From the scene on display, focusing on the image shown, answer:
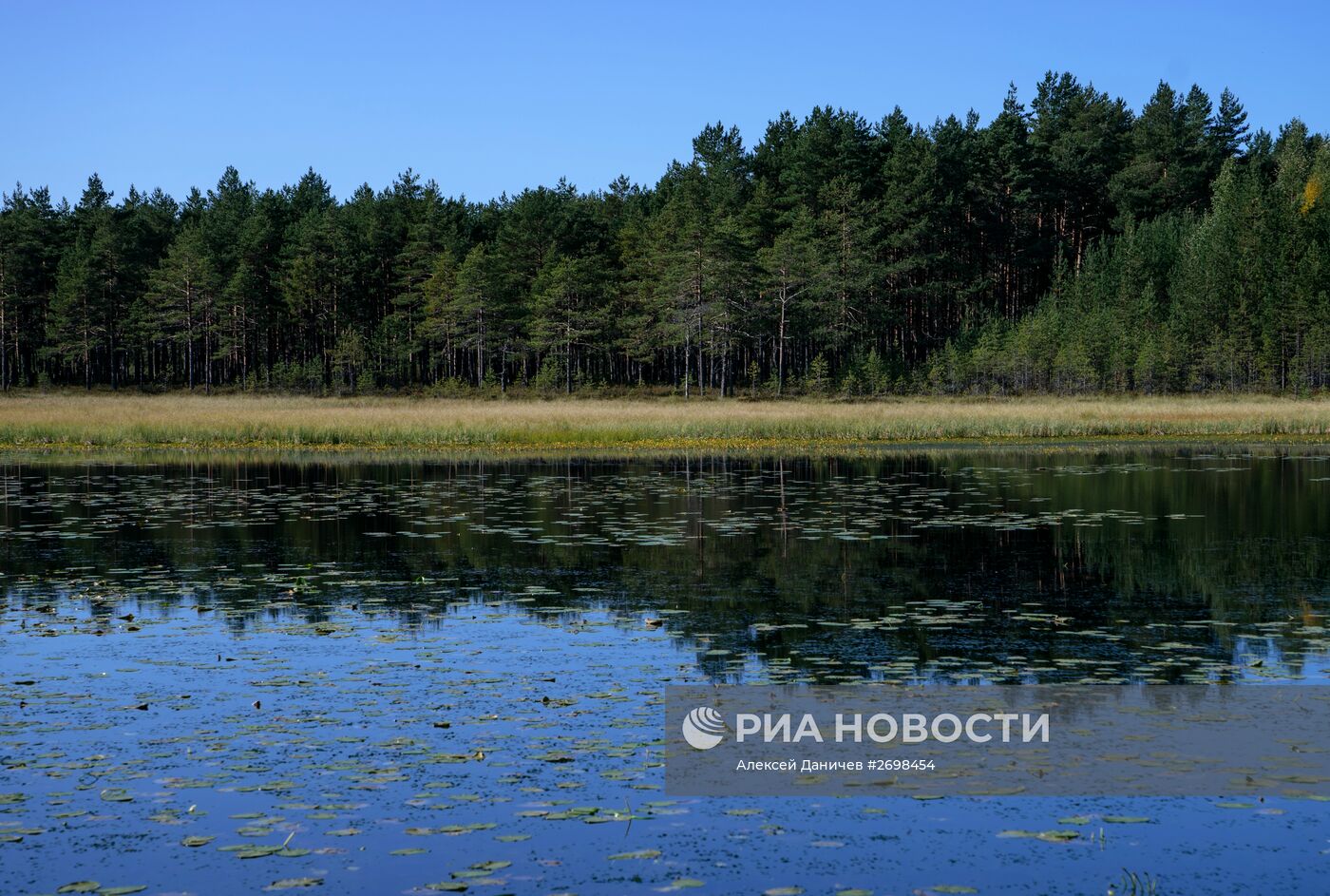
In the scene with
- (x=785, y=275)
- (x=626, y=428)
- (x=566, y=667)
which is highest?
(x=785, y=275)

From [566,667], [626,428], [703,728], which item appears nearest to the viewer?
[703,728]

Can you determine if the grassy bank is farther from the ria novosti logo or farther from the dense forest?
the ria novosti logo

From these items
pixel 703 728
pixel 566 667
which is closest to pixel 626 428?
pixel 566 667

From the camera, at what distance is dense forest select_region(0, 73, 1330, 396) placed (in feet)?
286

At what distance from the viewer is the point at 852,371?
302ft

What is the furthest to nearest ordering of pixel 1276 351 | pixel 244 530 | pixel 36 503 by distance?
pixel 1276 351
pixel 36 503
pixel 244 530

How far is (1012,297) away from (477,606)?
101927 mm

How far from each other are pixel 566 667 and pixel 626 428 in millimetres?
39792

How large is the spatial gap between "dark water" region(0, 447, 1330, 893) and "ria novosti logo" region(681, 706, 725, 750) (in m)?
0.29

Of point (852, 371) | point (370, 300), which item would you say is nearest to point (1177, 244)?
point (852, 371)

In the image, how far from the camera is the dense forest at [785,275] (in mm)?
87062

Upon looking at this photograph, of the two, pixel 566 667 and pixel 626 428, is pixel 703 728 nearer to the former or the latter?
pixel 566 667

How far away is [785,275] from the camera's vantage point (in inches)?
3568

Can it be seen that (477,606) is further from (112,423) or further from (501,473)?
(112,423)
